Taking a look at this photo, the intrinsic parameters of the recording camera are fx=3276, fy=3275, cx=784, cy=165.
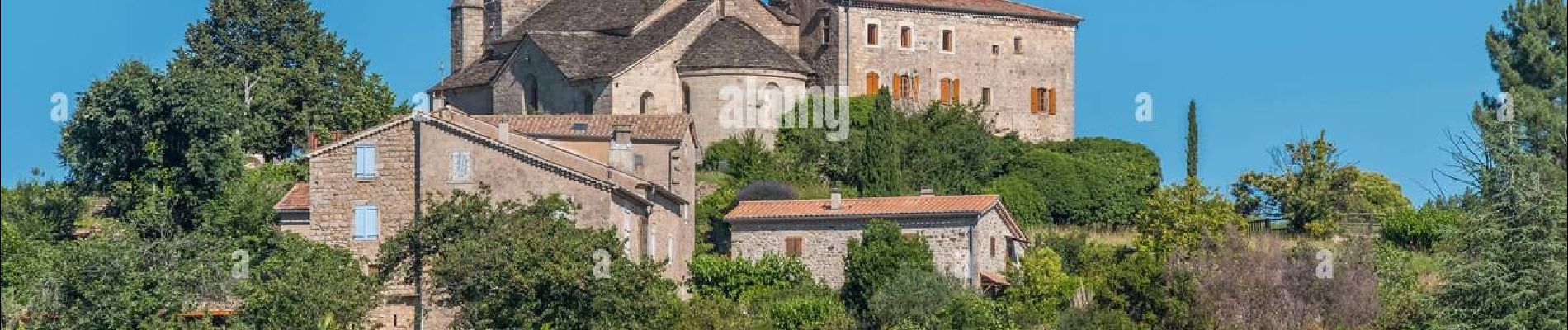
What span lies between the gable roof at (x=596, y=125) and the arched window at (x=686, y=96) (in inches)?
248

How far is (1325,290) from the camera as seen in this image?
222 feet

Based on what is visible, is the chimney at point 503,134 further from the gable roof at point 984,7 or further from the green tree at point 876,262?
the gable roof at point 984,7

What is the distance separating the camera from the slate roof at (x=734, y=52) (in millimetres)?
79688

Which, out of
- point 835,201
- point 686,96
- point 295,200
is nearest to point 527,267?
point 295,200

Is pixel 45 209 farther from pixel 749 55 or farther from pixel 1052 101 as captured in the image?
pixel 1052 101

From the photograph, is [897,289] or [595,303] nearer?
[595,303]

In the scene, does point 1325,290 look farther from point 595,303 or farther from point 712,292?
point 595,303

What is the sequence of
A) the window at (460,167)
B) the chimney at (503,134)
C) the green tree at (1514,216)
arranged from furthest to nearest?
the chimney at (503,134) → the window at (460,167) → the green tree at (1514,216)

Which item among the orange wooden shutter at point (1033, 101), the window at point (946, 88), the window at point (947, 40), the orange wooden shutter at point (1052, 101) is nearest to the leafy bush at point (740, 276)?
the window at point (946, 88)

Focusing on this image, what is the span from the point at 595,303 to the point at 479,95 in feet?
95.6

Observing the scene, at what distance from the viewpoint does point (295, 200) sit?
62062 mm

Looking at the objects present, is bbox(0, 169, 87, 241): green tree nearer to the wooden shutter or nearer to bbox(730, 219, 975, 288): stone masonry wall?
bbox(730, 219, 975, 288): stone masonry wall

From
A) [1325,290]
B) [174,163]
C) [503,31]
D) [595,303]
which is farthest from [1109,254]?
[503,31]

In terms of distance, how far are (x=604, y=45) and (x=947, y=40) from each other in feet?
29.4
